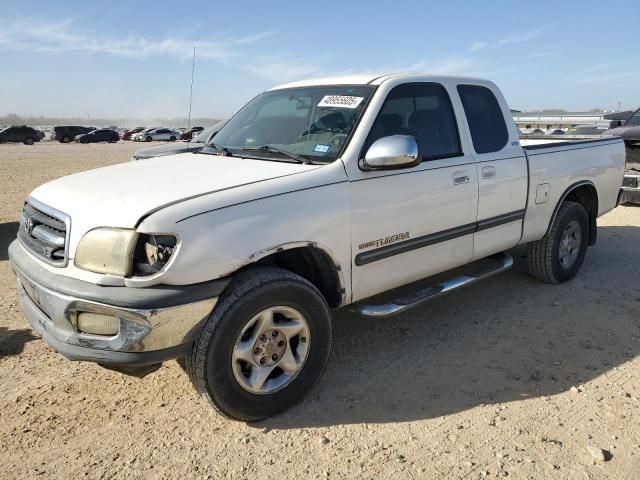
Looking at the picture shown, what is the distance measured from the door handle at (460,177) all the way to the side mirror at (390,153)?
0.70m

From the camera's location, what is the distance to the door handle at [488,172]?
13.5 ft

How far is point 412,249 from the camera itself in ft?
12.0

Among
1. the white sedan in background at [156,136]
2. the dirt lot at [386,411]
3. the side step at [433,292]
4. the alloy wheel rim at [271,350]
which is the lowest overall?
the dirt lot at [386,411]

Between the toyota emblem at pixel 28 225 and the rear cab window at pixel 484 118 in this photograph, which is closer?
the toyota emblem at pixel 28 225

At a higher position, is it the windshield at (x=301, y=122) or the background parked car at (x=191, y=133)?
the background parked car at (x=191, y=133)

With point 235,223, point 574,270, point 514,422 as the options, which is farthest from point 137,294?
point 574,270

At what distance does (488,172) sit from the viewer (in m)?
4.16

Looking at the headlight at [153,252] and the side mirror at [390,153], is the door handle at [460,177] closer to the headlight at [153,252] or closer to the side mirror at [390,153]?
the side mirror at [390,153]

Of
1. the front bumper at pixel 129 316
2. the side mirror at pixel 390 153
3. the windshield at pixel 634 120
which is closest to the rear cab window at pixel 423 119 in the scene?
the side mirror at pixel 390 153

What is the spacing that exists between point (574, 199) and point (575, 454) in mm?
3424

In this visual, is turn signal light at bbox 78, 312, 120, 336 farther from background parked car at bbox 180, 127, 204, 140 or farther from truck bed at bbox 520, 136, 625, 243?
background parked car at bbox 180, 127, 204, 140

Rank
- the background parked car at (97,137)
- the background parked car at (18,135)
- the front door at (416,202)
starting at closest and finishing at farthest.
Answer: the front door at (416,202)
the background parked car at (18,135)
the background parked car at (97,137)

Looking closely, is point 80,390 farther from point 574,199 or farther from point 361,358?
point 574,199

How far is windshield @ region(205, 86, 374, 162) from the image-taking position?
3496 millimetres
